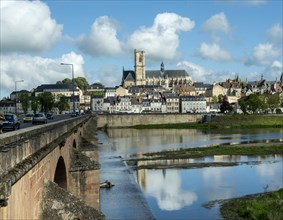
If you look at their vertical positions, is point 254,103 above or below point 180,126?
above

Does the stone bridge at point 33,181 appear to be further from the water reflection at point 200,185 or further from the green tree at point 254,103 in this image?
the green tree at point 254,103

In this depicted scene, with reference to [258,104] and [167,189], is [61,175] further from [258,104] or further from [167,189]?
[258,104]

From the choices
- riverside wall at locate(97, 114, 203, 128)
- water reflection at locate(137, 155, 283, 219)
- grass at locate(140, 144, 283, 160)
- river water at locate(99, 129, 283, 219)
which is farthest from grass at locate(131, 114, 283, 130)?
water reflection at locate(137, 155, 283, 219)

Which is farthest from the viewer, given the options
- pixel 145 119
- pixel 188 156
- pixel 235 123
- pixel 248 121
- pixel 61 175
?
pixel 145 119

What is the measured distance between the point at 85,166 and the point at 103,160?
38508 millimetres

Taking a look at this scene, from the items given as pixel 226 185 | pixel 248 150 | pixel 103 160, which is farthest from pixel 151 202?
pixel 248 150

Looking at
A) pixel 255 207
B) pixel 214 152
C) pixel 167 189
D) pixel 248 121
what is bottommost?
pixel 167 189

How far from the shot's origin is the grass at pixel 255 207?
3164 centimetres

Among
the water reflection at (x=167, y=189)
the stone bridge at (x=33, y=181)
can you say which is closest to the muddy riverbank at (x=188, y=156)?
the water reflection at (x=167, y=189)

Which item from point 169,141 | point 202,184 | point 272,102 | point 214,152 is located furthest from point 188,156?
point 272,102

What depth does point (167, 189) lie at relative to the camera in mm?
45531

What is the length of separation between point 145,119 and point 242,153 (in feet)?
321

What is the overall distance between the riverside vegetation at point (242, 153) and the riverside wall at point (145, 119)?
4.70 metres

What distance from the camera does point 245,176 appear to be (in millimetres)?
52500
